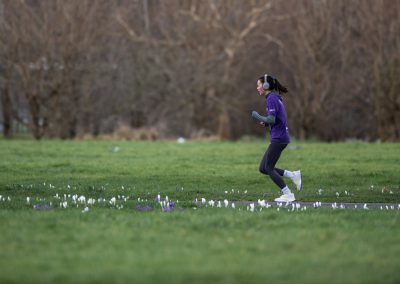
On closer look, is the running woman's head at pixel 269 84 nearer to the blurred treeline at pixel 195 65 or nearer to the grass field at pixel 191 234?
the grass field at pixel 191 234

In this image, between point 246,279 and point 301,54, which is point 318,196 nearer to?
point 246,279

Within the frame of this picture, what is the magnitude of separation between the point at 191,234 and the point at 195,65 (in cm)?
3645

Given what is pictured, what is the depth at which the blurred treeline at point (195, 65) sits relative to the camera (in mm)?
41906

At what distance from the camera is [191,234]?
376 inches

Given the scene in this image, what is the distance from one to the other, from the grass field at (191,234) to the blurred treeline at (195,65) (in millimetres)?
23065

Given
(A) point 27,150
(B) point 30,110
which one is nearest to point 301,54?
(B) point 30,110

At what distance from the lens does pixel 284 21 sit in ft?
152

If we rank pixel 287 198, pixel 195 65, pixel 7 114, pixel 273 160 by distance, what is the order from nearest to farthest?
pixel 287 198, pixel 273 160, pixel 195 65, pixel 7 114

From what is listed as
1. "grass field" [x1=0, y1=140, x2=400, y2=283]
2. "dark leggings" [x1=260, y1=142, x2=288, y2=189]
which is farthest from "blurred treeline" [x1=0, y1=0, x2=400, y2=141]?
"dark leggings" [x1=260, y1=142, x2=288, y2=189]

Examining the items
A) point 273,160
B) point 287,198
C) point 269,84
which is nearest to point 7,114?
point 273,160

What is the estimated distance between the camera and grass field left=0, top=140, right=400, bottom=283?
Answer: 7.41m

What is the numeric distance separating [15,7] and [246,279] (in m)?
37.6

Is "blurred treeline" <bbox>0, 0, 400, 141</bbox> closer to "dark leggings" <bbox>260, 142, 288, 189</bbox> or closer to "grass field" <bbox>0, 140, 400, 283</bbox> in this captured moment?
"grass field" <bbox>0, 140, 400, 283</bbox>

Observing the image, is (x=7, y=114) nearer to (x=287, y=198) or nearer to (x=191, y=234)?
(x=287, y=198)
